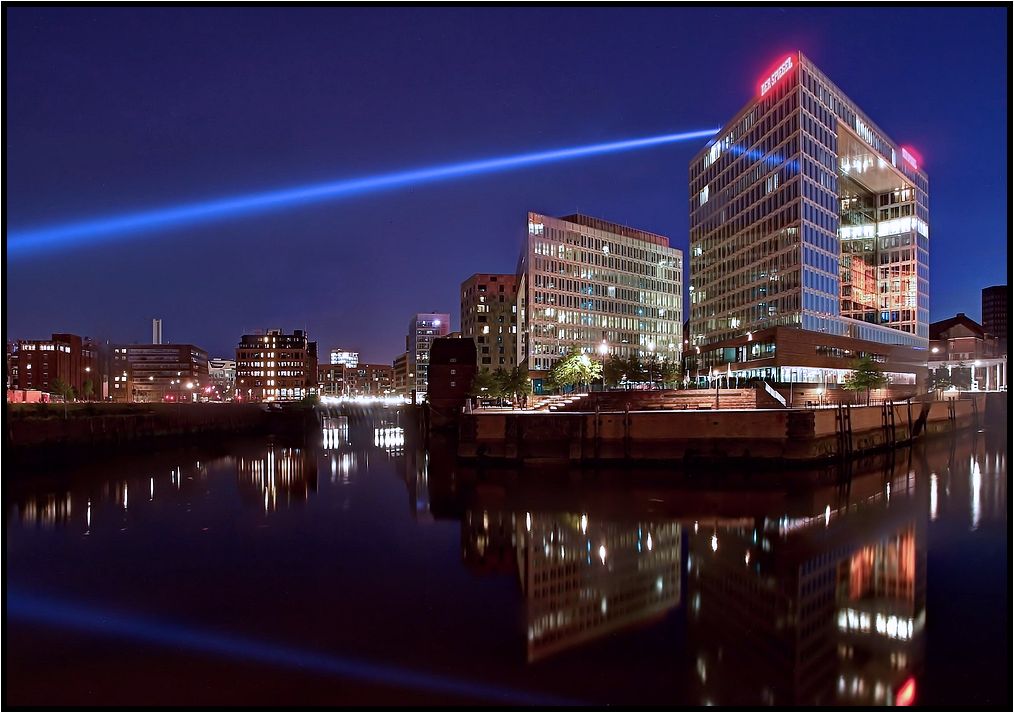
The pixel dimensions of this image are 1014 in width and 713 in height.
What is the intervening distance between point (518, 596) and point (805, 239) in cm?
7309

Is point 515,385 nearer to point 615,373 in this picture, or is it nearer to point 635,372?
point 615,373

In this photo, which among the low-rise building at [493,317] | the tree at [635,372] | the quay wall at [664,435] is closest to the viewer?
the quay wall at [664,435]

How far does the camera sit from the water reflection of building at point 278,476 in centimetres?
3478

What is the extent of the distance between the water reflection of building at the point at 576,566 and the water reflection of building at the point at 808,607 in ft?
4.09

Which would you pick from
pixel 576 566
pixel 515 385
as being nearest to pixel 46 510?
pixel 576 566

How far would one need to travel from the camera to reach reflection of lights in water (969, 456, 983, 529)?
2777 cm

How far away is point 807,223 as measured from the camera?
7675 centimetres

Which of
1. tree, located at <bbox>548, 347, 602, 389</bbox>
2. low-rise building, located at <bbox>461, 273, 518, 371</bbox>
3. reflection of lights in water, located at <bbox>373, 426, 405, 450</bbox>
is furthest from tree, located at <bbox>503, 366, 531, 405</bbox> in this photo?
low-rise building, located at <bbox>461, 273, 518, 371</bbox>

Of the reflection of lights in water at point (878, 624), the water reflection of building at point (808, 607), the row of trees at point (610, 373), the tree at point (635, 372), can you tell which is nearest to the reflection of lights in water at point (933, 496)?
the water reflection of building at point (808, 607)

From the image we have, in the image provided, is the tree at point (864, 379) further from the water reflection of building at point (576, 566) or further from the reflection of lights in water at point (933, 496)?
the water reflection of building at point (576, 566)

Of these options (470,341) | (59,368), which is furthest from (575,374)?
(59,368)

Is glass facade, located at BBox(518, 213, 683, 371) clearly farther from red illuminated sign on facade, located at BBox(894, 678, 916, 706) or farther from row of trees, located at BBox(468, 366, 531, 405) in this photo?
red illuminated sign on facade, located at BBox(894, 678, 916, 706)

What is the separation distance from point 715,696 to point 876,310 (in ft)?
341

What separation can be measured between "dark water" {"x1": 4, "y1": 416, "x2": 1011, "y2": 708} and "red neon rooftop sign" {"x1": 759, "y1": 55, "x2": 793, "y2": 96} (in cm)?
6313
